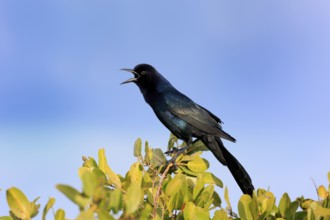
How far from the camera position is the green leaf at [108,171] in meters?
3.41

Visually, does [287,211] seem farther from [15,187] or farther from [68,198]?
[68,198]

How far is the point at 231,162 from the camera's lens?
6082 millimetres

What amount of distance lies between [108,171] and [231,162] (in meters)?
2.91

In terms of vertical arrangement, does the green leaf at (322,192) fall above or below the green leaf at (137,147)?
A: below

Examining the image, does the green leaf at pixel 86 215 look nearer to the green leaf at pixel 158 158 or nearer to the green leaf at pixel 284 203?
the green leaf at pixel 284 203

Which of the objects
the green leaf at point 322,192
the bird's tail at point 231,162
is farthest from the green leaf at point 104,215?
the bird's tail at point 231,162

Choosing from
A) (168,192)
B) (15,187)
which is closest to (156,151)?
(168,192)

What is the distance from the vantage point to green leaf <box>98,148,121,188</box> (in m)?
3.41

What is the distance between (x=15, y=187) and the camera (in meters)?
2.29

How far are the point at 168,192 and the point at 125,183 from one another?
42 cm

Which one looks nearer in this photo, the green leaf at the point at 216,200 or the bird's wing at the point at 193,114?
the green leaf at the point at 216,200

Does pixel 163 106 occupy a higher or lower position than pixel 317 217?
higher

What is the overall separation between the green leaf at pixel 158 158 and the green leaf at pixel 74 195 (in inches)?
112

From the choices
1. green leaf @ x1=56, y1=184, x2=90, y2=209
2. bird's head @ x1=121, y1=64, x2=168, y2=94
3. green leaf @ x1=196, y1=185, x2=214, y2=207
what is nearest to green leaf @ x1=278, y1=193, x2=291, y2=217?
green leaf @ x1=196, y1=185, x2=214, y2=207
